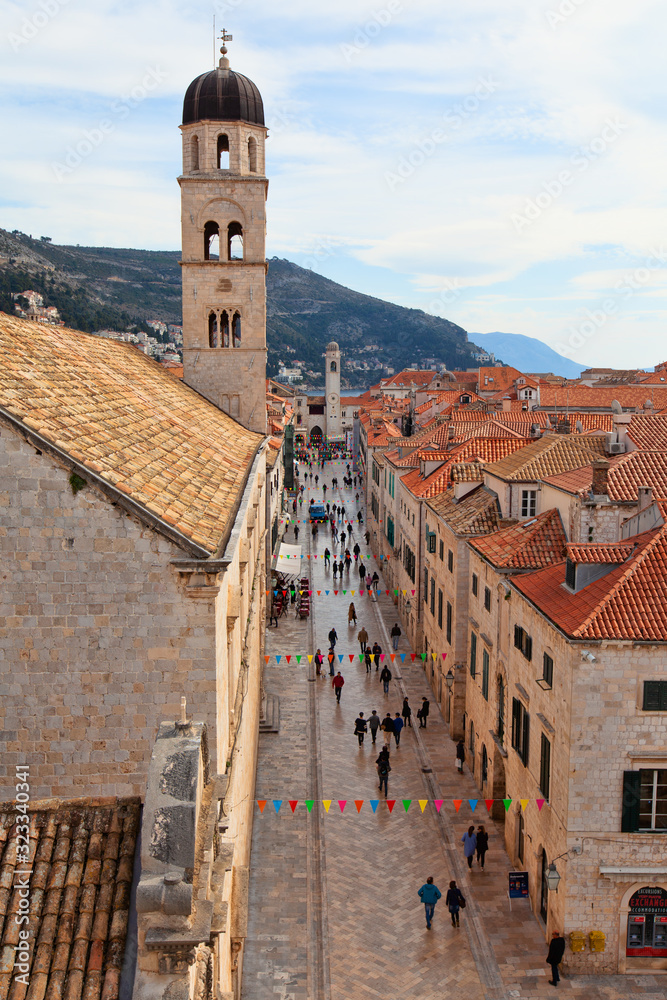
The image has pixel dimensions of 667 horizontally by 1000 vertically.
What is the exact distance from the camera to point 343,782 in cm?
2362

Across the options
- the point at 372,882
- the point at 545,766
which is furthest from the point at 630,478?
the point at 372,882

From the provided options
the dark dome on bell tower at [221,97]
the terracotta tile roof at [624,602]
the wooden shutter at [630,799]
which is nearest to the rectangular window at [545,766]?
the wooden shutter at [630,799]

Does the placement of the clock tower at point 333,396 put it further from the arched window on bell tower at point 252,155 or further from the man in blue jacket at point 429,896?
the man in blue jacket at point 429,896

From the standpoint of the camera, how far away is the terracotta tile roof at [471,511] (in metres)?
25.5

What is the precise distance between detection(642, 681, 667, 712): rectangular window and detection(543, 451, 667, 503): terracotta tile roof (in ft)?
18.5

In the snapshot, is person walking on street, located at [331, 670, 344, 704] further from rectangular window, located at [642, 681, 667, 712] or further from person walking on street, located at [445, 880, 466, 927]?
rectangular window, located at [642, 681, 667, 712]

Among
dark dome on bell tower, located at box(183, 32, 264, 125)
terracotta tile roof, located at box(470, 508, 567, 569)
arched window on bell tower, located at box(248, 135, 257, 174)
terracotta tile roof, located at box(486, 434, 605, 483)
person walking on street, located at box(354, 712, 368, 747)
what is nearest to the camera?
terracotta tile roof, located at box(470, 508, 567, 569)

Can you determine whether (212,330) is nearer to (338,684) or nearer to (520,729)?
(338,684)

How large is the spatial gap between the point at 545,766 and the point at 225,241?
74.8 feet

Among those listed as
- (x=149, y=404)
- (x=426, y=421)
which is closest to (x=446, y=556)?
(x=149, y=404)

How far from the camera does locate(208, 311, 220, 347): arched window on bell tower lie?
106ft

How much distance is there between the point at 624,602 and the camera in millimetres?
15906

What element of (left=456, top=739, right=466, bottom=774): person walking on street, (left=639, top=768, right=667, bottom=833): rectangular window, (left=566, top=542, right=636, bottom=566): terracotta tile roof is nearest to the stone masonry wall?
(left=639, top=768, right=667, bottom=833): rectangular window

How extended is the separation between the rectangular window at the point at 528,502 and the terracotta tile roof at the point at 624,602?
699 centimetres
